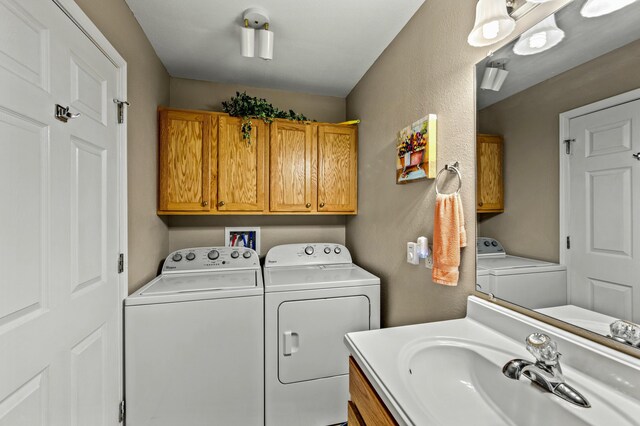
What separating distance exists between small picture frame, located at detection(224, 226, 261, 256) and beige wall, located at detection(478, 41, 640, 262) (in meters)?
1.86

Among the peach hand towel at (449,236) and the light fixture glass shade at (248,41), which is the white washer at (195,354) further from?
the light fixture glass shade at (248,41)

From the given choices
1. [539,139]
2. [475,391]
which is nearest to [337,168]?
[539,139]

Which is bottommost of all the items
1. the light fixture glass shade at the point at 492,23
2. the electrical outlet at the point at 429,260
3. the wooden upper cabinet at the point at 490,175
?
the electrical outlet at the point at 429,260

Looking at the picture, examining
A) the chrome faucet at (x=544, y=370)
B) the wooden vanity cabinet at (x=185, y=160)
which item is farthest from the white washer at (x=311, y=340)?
the chrome faucet at (x=544, y=370)

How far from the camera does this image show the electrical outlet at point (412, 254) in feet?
4.81

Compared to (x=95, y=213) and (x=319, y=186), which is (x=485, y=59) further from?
(x=95, y=213)

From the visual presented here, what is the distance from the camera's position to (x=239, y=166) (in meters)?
2.10

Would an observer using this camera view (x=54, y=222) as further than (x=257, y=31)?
No

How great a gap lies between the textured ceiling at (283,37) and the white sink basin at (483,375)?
1674 mm

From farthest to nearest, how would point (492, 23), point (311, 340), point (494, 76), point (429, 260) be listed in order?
point (311, 340) < point (429, 260) < point (494, 76) < point (492, 23)

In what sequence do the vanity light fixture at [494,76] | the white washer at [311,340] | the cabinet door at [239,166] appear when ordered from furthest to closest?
the cabinet door at [239,166] → the white washer at [311,340] → the vanity light fixture at [494,76]

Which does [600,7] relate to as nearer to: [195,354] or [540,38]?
[540,38]

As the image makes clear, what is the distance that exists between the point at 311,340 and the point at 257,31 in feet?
6.68

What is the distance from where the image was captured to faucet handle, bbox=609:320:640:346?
67 cm
